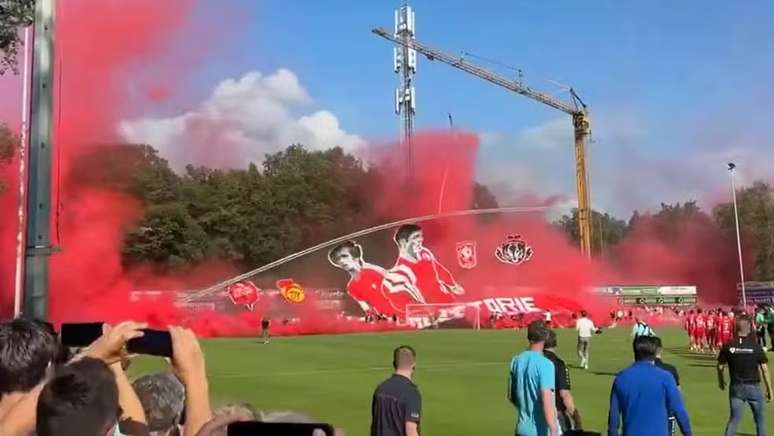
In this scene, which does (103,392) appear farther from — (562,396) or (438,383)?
(438,383)

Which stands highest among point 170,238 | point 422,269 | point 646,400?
point 170,238

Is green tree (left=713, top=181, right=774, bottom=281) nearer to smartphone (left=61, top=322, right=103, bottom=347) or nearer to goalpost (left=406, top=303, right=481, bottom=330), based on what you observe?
goalpost (left=406, top=303, right=481, bottom=330)

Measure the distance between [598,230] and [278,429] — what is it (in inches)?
3248

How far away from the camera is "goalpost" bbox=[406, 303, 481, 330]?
60.3 m

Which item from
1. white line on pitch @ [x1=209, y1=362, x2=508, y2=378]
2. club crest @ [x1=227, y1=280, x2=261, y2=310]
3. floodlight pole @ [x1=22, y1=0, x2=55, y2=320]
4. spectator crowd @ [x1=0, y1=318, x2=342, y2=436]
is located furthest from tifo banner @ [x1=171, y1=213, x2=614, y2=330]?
spectator crowd @ [x1=0, y1=318, x2=342, y2=436]

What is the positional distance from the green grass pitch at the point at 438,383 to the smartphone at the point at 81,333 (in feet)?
13.7

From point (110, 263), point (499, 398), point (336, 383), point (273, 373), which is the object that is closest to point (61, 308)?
point (110, 263)

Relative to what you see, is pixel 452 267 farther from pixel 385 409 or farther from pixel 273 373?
pixel 385 409

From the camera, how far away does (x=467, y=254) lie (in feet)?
213

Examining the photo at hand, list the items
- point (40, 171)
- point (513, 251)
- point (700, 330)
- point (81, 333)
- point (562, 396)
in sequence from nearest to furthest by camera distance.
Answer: point (81, 333), point (40, 171), point (562, 396), point (700, 330), point (513, 251)

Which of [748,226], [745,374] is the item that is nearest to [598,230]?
[748,226]

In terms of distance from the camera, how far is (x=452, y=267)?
64.3 meters

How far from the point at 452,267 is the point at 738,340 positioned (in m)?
54.1

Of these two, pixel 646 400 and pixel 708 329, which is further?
pixel 708 329
